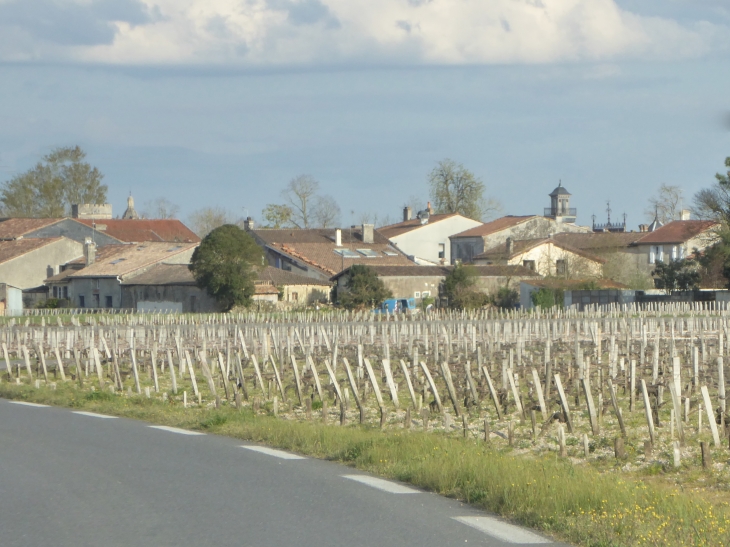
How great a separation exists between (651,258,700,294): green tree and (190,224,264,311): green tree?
26.0 metres

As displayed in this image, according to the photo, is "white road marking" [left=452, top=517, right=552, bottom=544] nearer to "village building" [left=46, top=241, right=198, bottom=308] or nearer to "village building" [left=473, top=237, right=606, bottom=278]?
"village building" [left=46, top=241, right=198, bottom=308]

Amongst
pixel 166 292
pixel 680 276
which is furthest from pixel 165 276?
pixel 680 276

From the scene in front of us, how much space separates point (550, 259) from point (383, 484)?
70.1m

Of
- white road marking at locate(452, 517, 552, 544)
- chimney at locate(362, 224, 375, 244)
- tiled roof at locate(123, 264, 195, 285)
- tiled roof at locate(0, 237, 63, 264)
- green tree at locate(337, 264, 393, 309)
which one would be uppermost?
chimney at locate(362, 224, 375, 244)

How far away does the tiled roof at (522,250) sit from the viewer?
78.0 m

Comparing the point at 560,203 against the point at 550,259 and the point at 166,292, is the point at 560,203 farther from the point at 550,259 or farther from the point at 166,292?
the point at 166,292

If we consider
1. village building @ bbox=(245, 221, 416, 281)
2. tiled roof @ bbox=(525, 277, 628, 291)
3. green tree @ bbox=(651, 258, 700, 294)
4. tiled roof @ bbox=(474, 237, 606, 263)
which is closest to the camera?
green tree @ bbox=(651, 258, 700, 294)

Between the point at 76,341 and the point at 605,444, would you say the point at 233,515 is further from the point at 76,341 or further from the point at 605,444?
the point at 76,341

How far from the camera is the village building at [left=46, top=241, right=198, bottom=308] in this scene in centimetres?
6950

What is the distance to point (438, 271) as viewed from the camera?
233 feet

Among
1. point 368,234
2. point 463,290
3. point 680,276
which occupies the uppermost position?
point 368,234

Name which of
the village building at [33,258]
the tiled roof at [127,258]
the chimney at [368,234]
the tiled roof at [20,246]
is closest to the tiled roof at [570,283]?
the chimney at [368,234]

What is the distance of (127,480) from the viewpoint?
9336 mm

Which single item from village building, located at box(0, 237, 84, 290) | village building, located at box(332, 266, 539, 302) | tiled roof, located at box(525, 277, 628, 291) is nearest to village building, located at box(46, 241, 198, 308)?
village building, located at box(0, 237, 84, 290)
